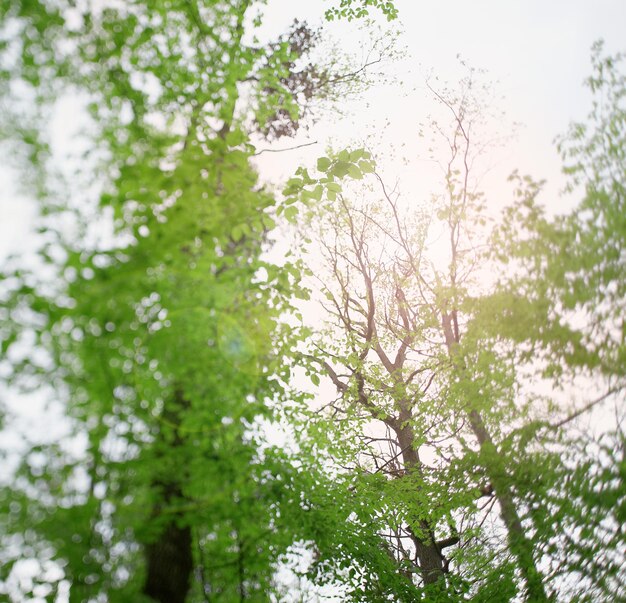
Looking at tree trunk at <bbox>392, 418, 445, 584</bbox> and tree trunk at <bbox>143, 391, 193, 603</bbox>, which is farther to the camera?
tree trunk at <bbox>392, 418, 445, 584</bbox>

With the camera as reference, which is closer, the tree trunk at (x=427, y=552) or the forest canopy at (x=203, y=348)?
the forest canopy at (x=203, y=348)

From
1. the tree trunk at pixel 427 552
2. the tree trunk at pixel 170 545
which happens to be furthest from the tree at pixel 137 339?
the tree trunk at pixel 427 552

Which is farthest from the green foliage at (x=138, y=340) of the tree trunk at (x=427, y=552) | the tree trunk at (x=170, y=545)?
the tree trunk at (x=427, y=552)

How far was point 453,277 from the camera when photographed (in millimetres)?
11938

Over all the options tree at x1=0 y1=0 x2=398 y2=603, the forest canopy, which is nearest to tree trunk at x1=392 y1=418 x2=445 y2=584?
the forest canopy

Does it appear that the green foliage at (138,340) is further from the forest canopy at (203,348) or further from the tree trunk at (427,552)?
the tree trunk at (427,552)

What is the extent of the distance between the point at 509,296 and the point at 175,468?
3973 millimetres

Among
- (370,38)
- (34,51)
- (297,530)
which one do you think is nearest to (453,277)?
(370,38)

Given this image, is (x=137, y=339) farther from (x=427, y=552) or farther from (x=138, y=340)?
(x=427, y=552)

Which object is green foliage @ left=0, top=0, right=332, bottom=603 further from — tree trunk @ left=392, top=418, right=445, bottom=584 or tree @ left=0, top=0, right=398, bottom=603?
tree trunk @ left=392, top=418, right=445, bottom=584

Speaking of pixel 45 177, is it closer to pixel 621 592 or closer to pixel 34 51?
pixel 34 51

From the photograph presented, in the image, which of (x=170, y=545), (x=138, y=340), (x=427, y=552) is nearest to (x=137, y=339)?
Result: (x=138, y=340)

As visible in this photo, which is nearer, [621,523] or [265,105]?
[621,523]

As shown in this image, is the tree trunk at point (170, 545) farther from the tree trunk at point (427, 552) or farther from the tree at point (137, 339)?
the tree trunk at point (427, 552)
